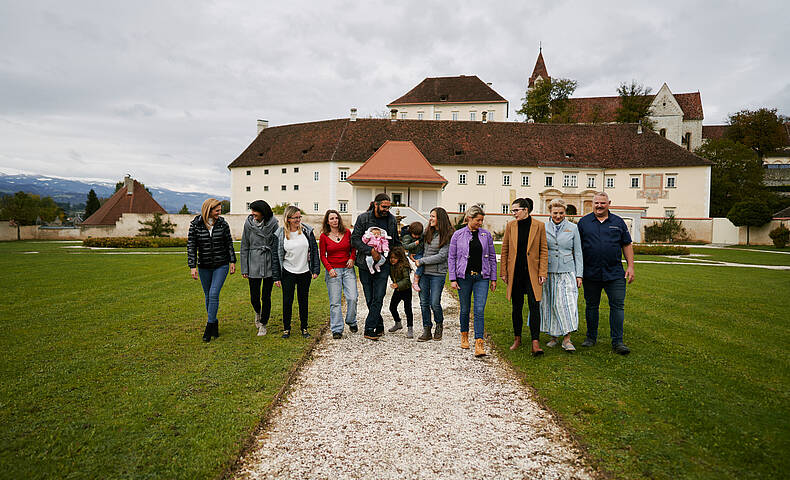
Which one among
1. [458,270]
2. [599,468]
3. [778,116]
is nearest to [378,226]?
[458,270]

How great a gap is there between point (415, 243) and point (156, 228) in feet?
116

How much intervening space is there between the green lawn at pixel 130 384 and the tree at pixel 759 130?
248 feet

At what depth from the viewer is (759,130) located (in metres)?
62.1

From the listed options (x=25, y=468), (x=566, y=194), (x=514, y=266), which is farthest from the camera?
Result: (x=566, y=194)

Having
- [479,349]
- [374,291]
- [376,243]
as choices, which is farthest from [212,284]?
[479,349]

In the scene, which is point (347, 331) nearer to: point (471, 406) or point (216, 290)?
point (216, 290)

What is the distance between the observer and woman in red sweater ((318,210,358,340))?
700 cm

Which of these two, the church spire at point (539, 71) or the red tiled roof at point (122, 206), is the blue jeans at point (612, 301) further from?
the church spire at point (539, 71)

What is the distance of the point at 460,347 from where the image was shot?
671 cm

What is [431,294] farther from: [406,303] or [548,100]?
[548,100]

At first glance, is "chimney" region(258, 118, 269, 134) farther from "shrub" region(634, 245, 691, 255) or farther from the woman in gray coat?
the woman in gray coat

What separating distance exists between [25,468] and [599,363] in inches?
236

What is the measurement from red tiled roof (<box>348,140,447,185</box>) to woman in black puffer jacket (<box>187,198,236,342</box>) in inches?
1103

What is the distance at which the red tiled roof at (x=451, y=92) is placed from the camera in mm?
63844
